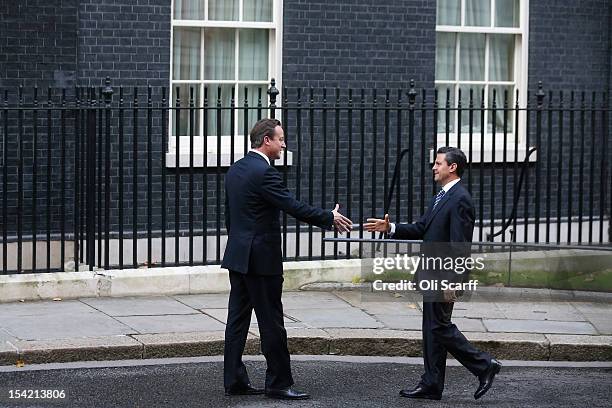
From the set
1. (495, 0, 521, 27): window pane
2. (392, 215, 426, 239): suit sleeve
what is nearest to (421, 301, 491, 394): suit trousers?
(392, 215, 426, 239): suit sleeve

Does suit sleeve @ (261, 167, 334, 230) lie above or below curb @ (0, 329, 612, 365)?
above

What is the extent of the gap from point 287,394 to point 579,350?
281 centimetres

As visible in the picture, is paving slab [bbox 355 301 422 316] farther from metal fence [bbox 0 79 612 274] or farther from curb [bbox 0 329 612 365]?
metal fence [bbox 0 79 612 274]

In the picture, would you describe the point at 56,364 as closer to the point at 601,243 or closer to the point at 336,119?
the point at 336,119

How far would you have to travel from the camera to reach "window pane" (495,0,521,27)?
1509cm

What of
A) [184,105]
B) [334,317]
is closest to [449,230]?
[334,317]

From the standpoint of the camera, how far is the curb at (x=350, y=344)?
32.3 ft

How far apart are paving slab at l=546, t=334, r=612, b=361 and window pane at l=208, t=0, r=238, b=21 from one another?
5.11 metres

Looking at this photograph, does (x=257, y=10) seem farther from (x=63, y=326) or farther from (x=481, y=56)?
(x=63, y=326)

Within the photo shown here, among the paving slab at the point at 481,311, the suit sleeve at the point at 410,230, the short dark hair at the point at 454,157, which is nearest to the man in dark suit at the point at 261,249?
the suit sleeve at the point at 410,230

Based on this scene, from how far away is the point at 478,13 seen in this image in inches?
592

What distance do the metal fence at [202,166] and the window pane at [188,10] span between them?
0.71 metres

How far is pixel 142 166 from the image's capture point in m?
13.1

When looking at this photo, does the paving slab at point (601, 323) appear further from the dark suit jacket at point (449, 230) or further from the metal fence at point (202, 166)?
the dark suit jacket at point (449, 230)
